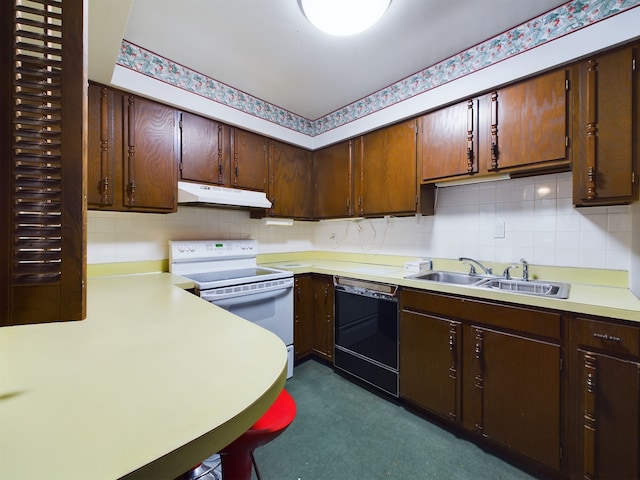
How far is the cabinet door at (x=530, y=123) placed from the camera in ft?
5.22

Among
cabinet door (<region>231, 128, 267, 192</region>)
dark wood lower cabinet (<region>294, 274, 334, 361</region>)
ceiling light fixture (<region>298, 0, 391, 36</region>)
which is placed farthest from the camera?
dark wood lower cabinet (<region>294, 274, 334, 361</region>)

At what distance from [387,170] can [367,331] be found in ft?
4.44

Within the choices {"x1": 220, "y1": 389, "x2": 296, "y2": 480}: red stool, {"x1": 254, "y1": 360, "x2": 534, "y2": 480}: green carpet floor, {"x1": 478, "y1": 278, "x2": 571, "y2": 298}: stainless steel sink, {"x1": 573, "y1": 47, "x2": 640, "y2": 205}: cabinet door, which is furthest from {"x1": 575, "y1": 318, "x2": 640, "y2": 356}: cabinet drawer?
{"x1": 220, "y1": 389, "x2": 296, "y2": 480}: red stool

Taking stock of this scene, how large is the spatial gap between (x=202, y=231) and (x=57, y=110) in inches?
88.4

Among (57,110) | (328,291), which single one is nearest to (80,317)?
→ (57,110)

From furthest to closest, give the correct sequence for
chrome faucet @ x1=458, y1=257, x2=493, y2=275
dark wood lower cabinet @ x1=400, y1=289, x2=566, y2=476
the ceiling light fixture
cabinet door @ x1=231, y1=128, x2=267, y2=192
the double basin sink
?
cabinet door @ x1=231, y1=128, x2=267, y2=192
chrome faucet @ x1=458, y1=257, x2=493, y2=275
the double basin sink
dark wood lower cabinet @ x1=400, y1=289, x2=566, y2=476
the ceiling light fixture

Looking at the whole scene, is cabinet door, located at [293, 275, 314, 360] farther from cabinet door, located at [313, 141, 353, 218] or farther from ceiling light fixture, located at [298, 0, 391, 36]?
ceiling light fixture, located at [298, 0, 391, 36]

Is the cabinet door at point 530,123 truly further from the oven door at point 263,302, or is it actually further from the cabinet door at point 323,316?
the oven door at point 263,302

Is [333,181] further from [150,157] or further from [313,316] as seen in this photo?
[150,157]

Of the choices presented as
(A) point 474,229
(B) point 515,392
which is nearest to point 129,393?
(B) point 515,392

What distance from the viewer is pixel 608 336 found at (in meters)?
1.24

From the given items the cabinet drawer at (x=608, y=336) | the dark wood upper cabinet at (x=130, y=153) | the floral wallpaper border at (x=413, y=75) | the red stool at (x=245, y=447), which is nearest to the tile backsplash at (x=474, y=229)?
the dark wood upper cabinet at (x=130, y=153)

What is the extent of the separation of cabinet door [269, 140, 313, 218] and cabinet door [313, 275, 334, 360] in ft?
2.46

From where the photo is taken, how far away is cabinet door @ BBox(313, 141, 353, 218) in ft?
8.89
